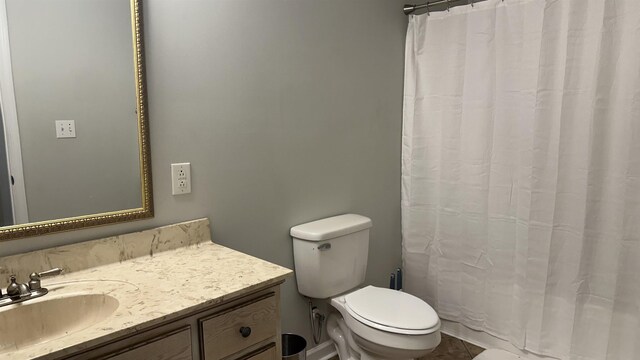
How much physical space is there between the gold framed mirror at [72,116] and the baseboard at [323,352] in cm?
119

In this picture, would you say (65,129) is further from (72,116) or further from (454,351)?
(454,351)

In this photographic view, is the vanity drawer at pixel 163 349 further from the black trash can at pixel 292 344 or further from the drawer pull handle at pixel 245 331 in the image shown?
the black trash can at pixel 292 344

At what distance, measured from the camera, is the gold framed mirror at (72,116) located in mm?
1274

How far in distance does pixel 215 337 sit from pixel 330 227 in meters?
0.94

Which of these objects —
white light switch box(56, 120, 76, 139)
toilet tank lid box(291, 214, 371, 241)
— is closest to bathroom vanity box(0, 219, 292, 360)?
white light switch box(56, 120, 76, 139)

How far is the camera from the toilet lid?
1.78 metres

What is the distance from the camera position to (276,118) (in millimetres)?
1925

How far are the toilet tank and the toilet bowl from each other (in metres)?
0.09

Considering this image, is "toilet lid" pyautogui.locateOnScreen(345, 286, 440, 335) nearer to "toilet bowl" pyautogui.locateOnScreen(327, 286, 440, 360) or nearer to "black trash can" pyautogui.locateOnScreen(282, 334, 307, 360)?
"toilet bowl" pyautogui.locateOnScreen(327, 286, 440, 360)

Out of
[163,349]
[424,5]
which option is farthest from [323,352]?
[424,5]

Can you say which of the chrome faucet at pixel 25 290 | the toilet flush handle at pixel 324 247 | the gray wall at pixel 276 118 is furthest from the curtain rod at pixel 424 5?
the chrome faucet at pixel 25 290

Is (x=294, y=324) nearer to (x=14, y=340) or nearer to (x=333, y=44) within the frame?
(x=14, y=340)

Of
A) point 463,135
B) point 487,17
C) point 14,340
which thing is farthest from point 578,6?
point 14,340

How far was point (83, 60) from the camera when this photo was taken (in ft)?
4.54
